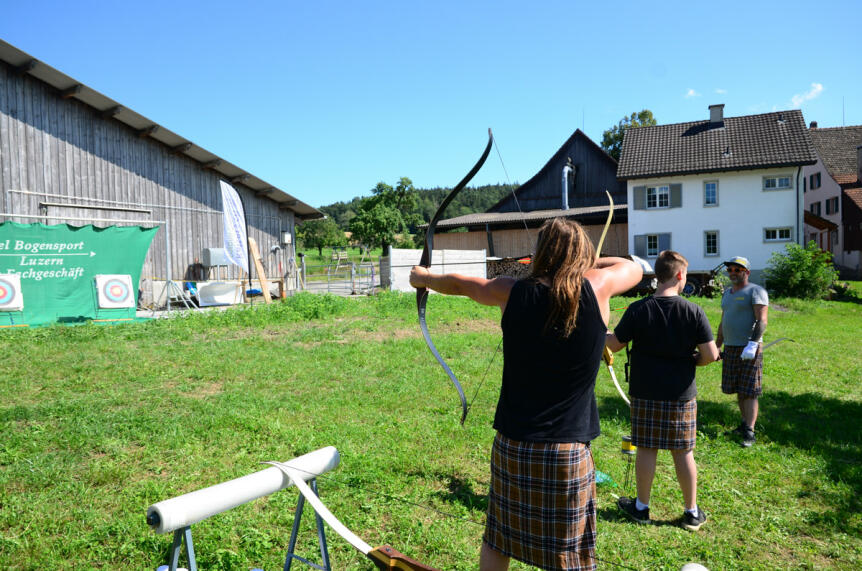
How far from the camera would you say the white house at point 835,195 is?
3158 cm

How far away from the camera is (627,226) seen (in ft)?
88.5

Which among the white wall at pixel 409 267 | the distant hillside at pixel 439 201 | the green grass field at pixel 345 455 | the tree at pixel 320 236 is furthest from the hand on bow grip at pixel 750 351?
the tree at pixel 320 236

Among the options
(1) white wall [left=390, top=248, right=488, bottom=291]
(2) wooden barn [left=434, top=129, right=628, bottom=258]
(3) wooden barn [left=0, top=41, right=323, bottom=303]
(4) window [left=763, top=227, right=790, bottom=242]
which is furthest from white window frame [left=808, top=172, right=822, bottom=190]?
(3) wooden barn [left=0, top=41, right=323, bottom=303]

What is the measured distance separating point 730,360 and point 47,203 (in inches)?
642

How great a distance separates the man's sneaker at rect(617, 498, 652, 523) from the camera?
3404 millimetres

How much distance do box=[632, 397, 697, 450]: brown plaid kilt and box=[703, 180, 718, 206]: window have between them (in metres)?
24.4

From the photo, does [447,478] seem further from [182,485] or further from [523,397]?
[523,397]

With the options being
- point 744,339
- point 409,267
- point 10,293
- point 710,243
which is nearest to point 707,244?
point 710,243

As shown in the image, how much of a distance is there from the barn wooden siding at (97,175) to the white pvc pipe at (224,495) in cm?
1504

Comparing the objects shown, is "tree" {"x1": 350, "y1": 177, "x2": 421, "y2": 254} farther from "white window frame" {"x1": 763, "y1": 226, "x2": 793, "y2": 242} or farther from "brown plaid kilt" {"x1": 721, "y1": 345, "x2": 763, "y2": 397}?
"brown plaid kilt" {"x1": 721, "y1": 345, "x2": 763, "y2": 397}

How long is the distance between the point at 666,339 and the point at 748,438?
2402 mm

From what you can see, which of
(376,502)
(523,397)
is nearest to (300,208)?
(376,502)

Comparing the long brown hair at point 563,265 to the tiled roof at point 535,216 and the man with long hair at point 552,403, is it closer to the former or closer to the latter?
the man with long hair at point 552,403

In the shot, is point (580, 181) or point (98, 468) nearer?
point (98, 468)
